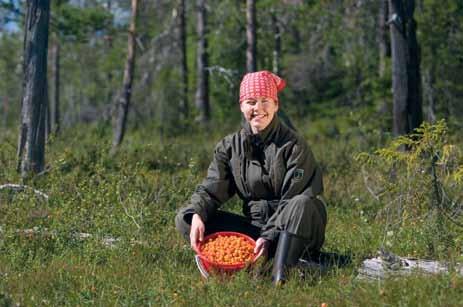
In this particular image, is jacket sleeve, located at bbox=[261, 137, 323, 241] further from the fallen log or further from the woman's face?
the fallen log

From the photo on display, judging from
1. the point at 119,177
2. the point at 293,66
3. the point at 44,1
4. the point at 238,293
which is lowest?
the point at 238,293

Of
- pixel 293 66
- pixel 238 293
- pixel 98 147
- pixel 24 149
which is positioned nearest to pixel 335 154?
pixel 98 147

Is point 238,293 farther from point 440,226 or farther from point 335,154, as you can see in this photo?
point 335,154

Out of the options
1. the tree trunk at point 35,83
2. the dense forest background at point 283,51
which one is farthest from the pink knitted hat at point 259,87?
the dense forest background at point 283,51

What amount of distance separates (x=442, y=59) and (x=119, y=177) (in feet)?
42.6

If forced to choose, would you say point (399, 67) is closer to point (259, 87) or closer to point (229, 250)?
point (259, 87)

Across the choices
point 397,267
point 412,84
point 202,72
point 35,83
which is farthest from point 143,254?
point 202,72

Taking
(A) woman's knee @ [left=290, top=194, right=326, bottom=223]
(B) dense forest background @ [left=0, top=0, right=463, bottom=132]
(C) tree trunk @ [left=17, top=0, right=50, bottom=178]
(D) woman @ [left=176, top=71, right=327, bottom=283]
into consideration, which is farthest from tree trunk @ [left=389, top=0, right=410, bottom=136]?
(A) woman's knee @ [left=290, top=194, right=326, bottom=223]

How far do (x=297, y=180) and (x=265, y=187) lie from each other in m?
0.33

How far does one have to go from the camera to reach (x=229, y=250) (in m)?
5.41

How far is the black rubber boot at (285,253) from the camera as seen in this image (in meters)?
5.27

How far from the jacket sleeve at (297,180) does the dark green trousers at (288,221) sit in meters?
0.06

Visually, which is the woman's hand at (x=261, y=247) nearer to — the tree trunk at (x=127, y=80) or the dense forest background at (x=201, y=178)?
the dense forest background at (x=201, y=178)

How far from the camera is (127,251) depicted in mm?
6242
